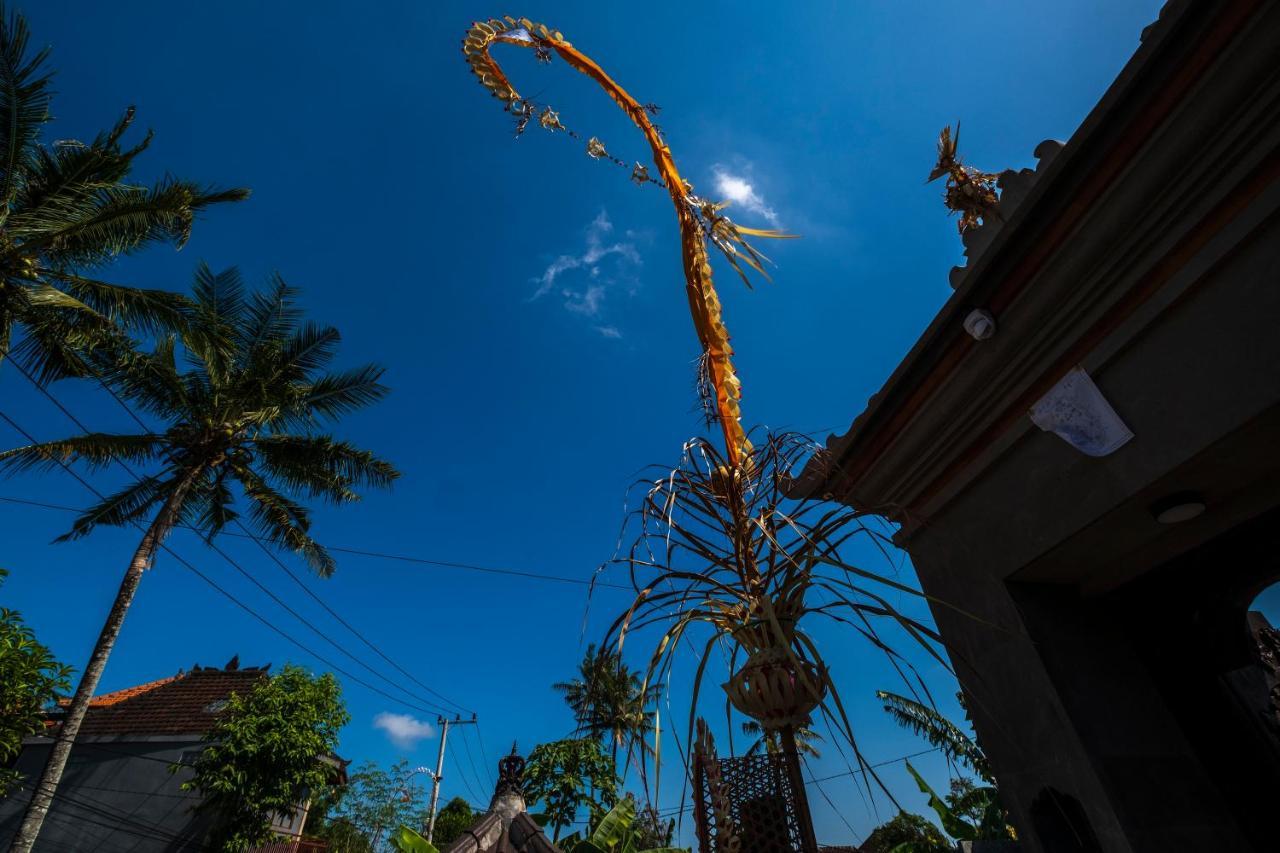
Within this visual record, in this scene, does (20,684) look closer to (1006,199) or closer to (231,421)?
(231,421)

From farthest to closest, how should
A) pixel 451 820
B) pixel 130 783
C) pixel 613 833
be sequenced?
1. pixel 451 820
2. pixel 130 783
3. pixel 613 833

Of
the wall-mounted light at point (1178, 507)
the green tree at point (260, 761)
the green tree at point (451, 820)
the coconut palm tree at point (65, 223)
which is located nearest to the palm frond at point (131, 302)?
the coconut palm tree at point (65, 223)

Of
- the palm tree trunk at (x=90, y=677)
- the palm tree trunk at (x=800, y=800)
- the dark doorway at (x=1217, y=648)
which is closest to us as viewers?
Answer: the palm tree trunk at (x=800, y=800)

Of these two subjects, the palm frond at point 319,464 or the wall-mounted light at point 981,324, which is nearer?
the wall-mounted light at point 981,324

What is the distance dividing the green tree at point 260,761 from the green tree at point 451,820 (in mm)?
18461

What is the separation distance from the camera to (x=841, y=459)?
3195 mm

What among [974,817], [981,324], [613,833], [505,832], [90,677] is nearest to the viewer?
[981,324]

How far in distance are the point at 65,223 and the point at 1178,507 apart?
1432 cm

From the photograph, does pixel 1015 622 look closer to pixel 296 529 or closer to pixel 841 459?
pixel 841 459

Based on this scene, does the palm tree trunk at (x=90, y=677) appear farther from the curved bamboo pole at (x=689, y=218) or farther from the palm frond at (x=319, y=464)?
the curved bamboo pole at (x=689, y=218)

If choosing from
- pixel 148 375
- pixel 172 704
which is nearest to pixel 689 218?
pixel 148 375

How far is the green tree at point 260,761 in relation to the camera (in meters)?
13.2

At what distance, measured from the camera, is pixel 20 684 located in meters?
8.22

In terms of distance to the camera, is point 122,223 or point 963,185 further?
point 122,223
